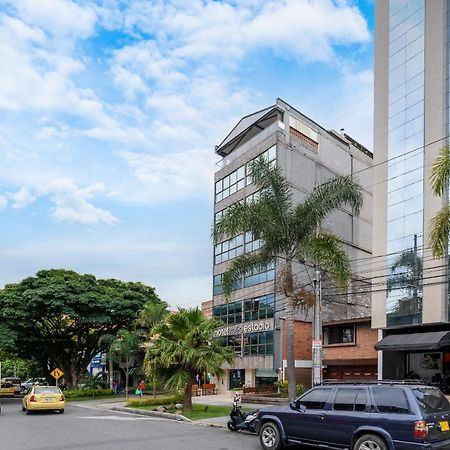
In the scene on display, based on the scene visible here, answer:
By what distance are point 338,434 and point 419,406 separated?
2.01 m

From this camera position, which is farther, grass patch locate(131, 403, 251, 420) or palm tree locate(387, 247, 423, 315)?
palm tree locate(387, 247, 423, 315)

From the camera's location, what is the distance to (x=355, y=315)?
45625mm

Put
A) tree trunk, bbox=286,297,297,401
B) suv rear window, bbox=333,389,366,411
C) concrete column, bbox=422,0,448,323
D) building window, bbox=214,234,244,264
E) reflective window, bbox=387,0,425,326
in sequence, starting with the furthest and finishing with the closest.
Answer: building window, bbox=214,234,244,264, reflective window, bbox=387,0,425,326, concrete column, bbox=422,0,448,323, tree trunk, bbox=286,297,297,401, suv rear window, bbox=333,389,366,411

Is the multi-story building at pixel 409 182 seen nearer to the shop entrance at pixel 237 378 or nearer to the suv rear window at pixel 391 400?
the suv rear window at pixel 391 400

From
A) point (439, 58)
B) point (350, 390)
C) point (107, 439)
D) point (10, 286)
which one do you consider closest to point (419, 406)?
point (350, 390)

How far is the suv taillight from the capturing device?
11000 millimetres

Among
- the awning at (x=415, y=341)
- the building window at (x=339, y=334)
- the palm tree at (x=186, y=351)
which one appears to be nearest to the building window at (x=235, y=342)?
the building window at (x=339, y=334)

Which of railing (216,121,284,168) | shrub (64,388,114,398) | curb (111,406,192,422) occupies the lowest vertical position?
shrub (64,388,114,398)

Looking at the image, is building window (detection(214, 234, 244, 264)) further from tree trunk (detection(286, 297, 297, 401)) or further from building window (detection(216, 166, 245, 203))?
tree trunk (detection(286, 297, 297, 401))

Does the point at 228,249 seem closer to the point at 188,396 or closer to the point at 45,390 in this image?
the point at 45,390

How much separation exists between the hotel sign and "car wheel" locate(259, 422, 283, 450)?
27.5m

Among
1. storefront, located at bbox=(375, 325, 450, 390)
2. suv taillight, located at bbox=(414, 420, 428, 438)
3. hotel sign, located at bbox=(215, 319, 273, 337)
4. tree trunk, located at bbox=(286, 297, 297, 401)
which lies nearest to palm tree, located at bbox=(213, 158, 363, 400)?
tree trunk, located at bbox=(286, 297, 297, 401)

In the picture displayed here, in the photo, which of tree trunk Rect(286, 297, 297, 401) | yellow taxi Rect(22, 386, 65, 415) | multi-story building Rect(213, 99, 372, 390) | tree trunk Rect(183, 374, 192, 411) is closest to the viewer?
tree trunk Rect(286, 297, 297, 401)

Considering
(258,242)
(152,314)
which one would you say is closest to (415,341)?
(258,242)
